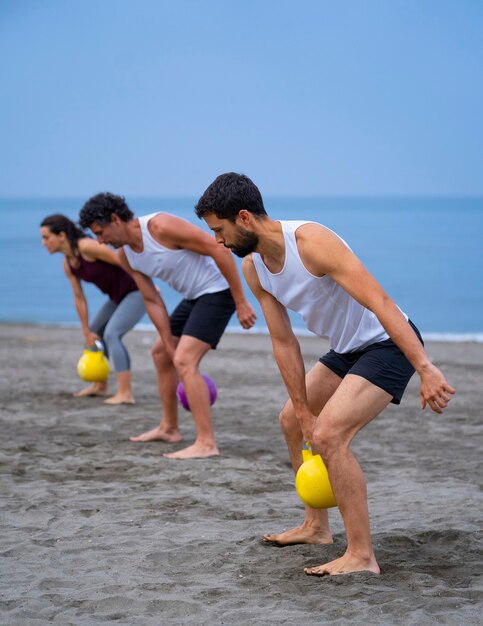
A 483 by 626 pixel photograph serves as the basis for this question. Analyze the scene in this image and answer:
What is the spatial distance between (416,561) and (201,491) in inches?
63.3

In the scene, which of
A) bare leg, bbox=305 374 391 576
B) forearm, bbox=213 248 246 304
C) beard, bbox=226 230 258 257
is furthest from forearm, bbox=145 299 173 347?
bare leg, bbox=305 374 391 576

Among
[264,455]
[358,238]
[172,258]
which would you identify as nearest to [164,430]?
[264,455]

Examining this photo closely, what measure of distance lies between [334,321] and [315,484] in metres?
0.67

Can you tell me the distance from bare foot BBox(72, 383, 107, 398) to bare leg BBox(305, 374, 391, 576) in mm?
5087

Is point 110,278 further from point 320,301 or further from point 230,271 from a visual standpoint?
point 320,301

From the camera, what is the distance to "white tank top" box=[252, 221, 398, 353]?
3.83 m

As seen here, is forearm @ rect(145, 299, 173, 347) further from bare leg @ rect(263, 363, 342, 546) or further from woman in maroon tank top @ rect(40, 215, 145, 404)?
bare leg @ rect(263, 363, 342, 546)

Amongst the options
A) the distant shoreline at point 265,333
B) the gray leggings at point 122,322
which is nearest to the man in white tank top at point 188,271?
the gray leggings at point 122,322

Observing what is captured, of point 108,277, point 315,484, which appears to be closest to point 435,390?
point 315,484

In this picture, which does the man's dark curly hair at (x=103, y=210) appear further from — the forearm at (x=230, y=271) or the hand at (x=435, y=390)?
the hand at (x=435, y=390)

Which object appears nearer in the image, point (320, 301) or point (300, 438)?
point (320, 301)

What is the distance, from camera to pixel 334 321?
397cm

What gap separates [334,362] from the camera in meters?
4.17

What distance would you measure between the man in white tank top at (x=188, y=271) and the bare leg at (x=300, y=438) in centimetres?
177
